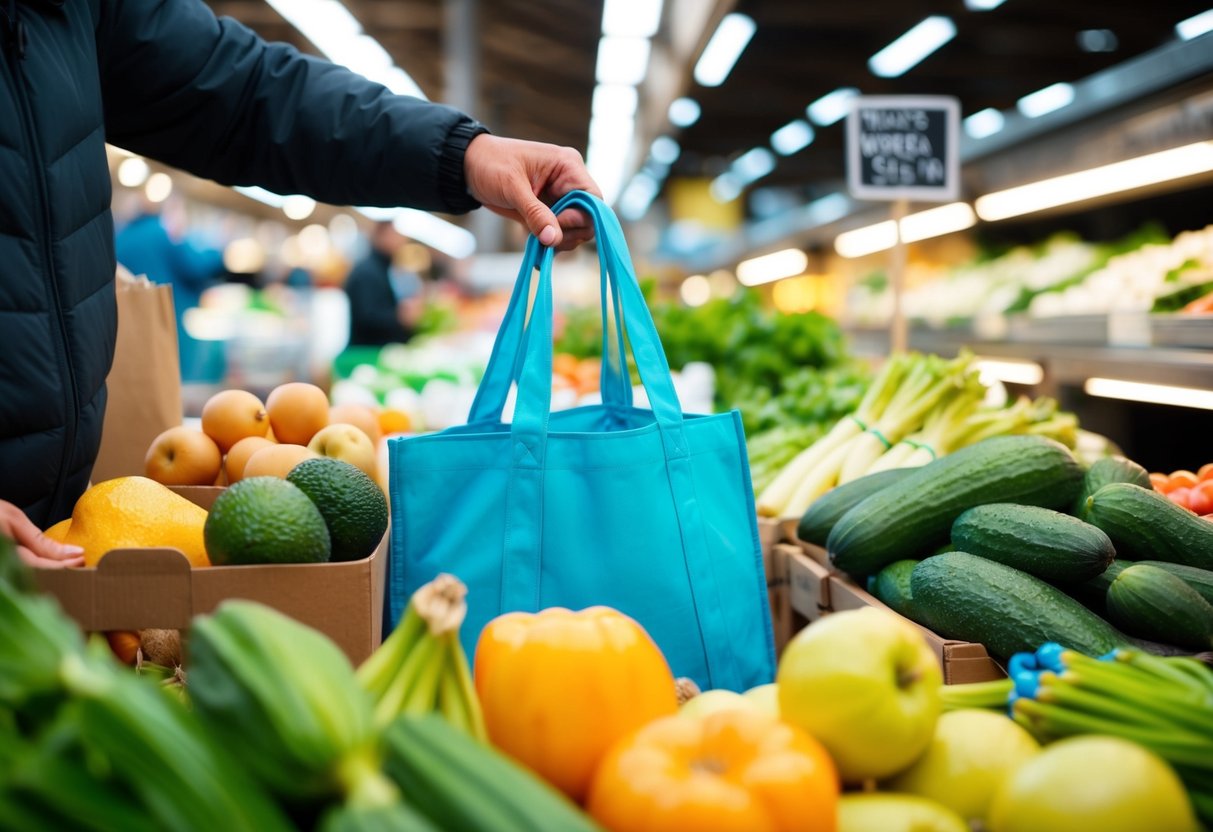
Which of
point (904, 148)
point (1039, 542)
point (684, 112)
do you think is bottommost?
point (1039, 542)

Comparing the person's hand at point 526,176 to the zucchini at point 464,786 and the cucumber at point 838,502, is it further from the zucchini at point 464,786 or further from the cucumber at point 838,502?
the zucchini at point 464,786

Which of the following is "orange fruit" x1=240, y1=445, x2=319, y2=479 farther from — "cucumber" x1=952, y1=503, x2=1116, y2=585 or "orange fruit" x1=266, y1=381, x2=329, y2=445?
"cucumber" x1=952, y1=503, x2=1116, y2=585

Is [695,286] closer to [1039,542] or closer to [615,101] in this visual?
[615,101]

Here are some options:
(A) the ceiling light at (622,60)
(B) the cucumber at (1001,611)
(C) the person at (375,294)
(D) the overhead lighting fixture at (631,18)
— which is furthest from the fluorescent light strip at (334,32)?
(B) the cucumber at (1001,611)

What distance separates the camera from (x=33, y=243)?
138 cm

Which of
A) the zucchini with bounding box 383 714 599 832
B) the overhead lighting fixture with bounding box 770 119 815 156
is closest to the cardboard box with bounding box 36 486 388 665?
the zucchini with bounding box 383 714 599 832

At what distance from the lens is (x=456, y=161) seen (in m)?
1.85

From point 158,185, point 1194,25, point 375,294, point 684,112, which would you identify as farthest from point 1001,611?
point 158,185

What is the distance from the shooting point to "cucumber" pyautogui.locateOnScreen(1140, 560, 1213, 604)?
1563 mm

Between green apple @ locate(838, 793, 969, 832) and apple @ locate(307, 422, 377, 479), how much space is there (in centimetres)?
117

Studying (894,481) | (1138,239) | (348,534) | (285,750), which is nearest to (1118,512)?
(894,481)

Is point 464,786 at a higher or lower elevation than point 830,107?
lower

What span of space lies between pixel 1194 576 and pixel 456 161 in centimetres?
152

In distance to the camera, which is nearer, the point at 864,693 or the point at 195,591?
the point at 864,693
